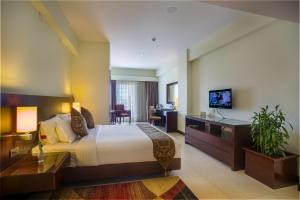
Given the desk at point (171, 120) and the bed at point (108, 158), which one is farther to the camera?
the desk at point (171, 120)

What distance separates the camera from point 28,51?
2170 mm

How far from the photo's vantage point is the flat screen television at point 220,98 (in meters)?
3.65

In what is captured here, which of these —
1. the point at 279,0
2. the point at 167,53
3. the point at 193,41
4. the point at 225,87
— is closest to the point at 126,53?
the point at 167,53

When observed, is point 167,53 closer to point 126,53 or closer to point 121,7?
point 126,53

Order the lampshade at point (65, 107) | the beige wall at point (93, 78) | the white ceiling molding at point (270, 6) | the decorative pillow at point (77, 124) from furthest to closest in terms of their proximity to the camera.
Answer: the beige wall at point (93, 78) < the lampshade at point (65, 107) < the decorative pillow at point (77, 124) < the white ceiling molding at point (270, 6)

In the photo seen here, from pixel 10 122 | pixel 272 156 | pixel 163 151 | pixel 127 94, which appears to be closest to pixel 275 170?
pixel 272 156

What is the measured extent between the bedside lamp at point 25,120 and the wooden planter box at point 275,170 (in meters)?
2.84

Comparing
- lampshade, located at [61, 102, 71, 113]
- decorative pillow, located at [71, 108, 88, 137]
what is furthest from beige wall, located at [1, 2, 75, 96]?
decorative pillow, located at [71, 108, 88, 137]

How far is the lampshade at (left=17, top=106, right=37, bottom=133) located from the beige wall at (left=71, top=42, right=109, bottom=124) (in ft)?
10.4

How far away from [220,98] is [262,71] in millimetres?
1065

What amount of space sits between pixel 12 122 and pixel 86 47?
3.51m

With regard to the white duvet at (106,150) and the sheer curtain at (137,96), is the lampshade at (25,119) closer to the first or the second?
the white duvet at (106,150)

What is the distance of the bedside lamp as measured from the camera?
159 cm

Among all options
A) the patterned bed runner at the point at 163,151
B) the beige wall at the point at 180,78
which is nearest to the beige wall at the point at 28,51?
the patterned bed runner at the point at 163,151
